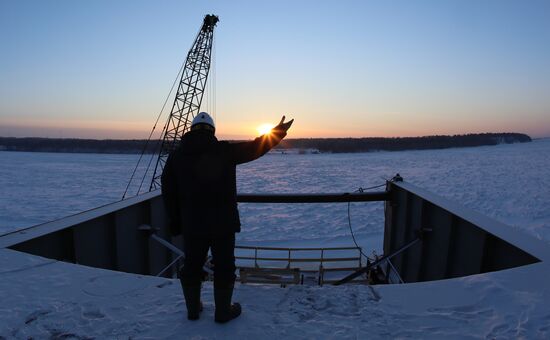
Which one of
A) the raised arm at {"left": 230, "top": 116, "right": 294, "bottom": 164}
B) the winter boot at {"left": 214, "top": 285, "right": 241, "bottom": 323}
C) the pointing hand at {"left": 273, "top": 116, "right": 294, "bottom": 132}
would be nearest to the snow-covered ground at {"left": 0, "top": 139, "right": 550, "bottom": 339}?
the winter boot at {"left": 214, "top": 285, "right": 241, "bottom": 323}

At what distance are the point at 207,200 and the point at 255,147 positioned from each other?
506mm

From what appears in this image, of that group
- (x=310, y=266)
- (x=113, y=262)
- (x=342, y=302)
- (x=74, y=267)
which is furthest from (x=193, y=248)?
(x=310, y=266)

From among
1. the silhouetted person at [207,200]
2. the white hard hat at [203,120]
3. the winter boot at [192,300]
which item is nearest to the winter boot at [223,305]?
the silhouetted person at [207,200]

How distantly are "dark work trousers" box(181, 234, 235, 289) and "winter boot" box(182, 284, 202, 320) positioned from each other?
0.04 meters

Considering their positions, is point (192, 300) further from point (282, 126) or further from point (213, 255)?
point (282, 126)

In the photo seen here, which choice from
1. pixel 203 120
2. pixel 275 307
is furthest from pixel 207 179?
pixel 275 307

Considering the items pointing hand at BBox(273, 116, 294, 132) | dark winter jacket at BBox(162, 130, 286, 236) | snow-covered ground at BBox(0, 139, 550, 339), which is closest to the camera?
snow-covered ground at BBox(0, 139, 550, 339)

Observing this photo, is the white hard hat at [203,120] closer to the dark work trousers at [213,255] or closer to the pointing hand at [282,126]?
the pointing hand at [282,126]

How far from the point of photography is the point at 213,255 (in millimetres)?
2381

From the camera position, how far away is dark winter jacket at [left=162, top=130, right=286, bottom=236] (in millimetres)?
2277

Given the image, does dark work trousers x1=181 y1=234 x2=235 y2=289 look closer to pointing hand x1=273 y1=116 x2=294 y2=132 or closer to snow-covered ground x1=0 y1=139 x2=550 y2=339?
snow-covered ground x1=0 y1=139 x2=550 y2=339

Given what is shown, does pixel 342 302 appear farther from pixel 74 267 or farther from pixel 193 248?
pixel 74 267

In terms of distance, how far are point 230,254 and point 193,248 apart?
27cm

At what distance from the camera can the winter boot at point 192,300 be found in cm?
233
